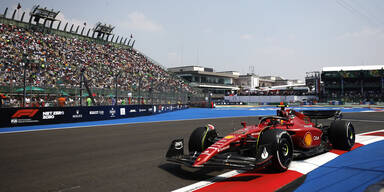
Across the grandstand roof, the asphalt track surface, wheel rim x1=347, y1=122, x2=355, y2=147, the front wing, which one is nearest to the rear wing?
wheel rim x1=347, y1=122, x2=355, y2=147

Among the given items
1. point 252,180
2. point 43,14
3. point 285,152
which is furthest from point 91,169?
point 43,14

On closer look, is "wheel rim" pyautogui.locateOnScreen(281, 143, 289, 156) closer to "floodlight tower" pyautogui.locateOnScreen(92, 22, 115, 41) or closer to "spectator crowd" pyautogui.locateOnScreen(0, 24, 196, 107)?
"spectator crowd" pyautogui.locateOnScreen(0, 24, 196, 107)

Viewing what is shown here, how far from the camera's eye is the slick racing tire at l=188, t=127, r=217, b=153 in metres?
5.98

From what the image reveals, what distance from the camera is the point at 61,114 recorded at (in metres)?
15.6

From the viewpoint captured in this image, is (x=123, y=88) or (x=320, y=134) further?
(x=123, y=88)

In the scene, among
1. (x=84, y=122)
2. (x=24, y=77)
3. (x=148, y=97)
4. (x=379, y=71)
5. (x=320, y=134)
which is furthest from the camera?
(x=379, y=71)

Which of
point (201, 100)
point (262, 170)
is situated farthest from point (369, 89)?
point (262, 170)

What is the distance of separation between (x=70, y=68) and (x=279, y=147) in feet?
86.0

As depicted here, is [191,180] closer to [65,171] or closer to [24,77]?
[65,171]

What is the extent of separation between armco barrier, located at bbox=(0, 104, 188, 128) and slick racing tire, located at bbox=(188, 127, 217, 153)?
37.2 ft

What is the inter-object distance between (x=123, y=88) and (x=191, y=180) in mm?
16689

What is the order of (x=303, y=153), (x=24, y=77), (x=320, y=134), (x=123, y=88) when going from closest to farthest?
1. (x=303, y=153)
2. (x=320, y=134)
3. (x=24, y=77)
4. (x=123, y=88)

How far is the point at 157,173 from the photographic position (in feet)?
16.7

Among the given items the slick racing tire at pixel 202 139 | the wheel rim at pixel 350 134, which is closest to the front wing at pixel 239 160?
the slick racing tire at pixel 202 139
